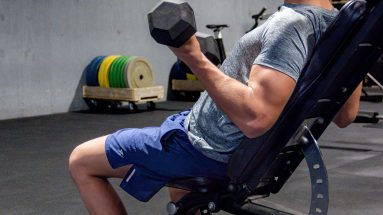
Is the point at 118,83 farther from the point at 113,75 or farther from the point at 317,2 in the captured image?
the point at 317,2

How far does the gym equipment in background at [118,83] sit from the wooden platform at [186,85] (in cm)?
73

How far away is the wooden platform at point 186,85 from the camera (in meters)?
6.63

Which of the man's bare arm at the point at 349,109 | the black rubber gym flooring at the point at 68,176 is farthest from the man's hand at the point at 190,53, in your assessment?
the black rubber gym flooring at the point at 68,176

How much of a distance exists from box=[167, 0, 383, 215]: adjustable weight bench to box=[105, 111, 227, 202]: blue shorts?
0.11ft

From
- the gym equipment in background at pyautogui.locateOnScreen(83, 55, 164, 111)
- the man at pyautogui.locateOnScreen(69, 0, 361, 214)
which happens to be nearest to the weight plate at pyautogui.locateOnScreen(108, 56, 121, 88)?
the gym equipment in background at pyautogui.locateOnScreen(83, 55, 164, 111)

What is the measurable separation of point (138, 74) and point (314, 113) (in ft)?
15.4

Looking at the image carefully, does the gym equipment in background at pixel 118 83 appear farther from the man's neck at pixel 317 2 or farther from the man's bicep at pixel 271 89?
the man's bicep at pixel 271 89

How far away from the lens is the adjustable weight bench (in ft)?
3.70

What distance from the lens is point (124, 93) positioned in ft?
18.7

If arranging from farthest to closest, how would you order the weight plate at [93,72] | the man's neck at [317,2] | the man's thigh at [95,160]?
the weight plate at [93,72], the man's thigh at [95,160], the man's neck at [317,2]

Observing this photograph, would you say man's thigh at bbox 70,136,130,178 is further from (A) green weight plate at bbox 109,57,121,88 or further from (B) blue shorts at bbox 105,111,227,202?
(A) green weight plate at bbox 109,57,121,88

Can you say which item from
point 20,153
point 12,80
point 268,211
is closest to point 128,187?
point 268,211

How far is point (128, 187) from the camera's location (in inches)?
51.3

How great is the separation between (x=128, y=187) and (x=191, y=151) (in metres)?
0.16
